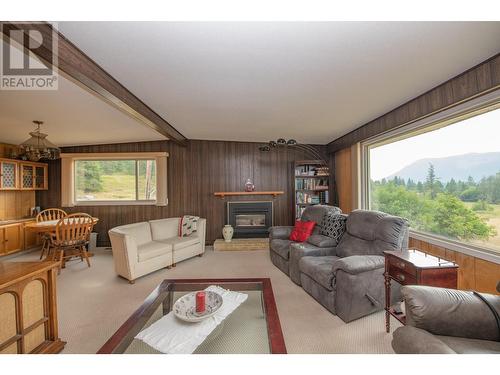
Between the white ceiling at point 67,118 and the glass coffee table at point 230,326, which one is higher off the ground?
the white ceiling at point 67,118

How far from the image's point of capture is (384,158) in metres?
3.52

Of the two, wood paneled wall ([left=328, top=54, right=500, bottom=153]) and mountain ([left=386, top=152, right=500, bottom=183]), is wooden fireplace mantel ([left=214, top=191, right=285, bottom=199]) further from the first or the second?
mountain ([left=386, top=152, right=500, bottom=183])

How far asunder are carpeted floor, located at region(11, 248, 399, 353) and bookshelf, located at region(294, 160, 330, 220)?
5.37ft

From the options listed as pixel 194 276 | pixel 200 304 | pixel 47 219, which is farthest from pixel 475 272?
pixel 47 219

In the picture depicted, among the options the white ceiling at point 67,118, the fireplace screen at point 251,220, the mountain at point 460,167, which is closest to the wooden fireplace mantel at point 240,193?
the fireplace screen at point 251,220

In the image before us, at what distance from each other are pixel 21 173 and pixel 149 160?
2.42 m

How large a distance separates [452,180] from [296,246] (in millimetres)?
1937

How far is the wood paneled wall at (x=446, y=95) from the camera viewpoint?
178 cm

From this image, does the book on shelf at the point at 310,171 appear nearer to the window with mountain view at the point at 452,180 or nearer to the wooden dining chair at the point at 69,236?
the window with mountain view at the point at 452,180

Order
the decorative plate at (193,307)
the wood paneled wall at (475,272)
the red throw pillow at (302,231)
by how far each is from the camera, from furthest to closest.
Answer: the red throw pillow at (302,231), the wood paneled wall at (475,272), the decorative plate at (193,307)

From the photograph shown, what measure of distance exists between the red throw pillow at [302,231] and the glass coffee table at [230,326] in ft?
4.13

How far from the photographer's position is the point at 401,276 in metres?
1.76

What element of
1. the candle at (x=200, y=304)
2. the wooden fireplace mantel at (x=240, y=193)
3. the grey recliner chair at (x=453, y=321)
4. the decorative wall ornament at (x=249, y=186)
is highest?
the decorative wall ornament at (x=249, y=186)
